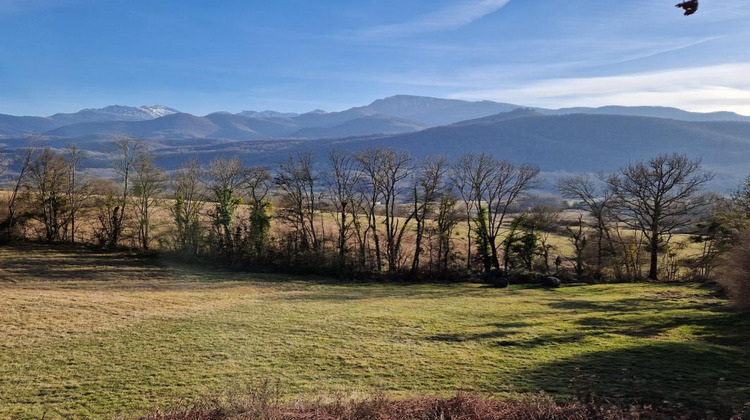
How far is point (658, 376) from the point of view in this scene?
1301 centimetres

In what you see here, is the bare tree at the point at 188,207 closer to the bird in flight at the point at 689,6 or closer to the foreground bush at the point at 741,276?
the foreground bush at the point at 741,276

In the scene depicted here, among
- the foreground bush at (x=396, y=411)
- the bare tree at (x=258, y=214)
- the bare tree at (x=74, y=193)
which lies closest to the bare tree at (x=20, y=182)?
the bare tree at (x=74, y=193)

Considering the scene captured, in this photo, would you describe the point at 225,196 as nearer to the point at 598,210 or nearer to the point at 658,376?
the point at 598,210

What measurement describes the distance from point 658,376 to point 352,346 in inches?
431

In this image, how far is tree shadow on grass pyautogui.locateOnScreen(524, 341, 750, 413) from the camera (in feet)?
36.4

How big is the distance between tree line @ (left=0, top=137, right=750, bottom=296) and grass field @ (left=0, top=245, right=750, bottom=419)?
13.4 meters

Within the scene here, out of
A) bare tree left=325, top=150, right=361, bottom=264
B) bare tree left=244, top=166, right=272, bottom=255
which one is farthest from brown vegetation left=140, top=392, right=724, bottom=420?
bare tree left=244, top=166, right=272, bottom=255

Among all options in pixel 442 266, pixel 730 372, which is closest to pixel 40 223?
pixel 442 266

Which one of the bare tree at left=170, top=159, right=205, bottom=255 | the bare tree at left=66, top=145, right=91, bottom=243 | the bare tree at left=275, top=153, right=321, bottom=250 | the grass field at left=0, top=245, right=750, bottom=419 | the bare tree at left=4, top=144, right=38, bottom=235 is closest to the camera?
the grass field at left=0, top=245, right=750, bottom=419

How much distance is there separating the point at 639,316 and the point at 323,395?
21081 millimetres

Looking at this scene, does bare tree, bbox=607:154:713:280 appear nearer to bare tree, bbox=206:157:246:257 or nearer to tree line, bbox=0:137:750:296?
tree line, bbox=0:137:750:296

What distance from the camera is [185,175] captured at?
50000 mm

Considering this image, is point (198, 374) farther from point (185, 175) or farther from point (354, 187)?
point (185, 175)

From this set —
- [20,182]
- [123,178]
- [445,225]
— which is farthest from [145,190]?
[445,225]
